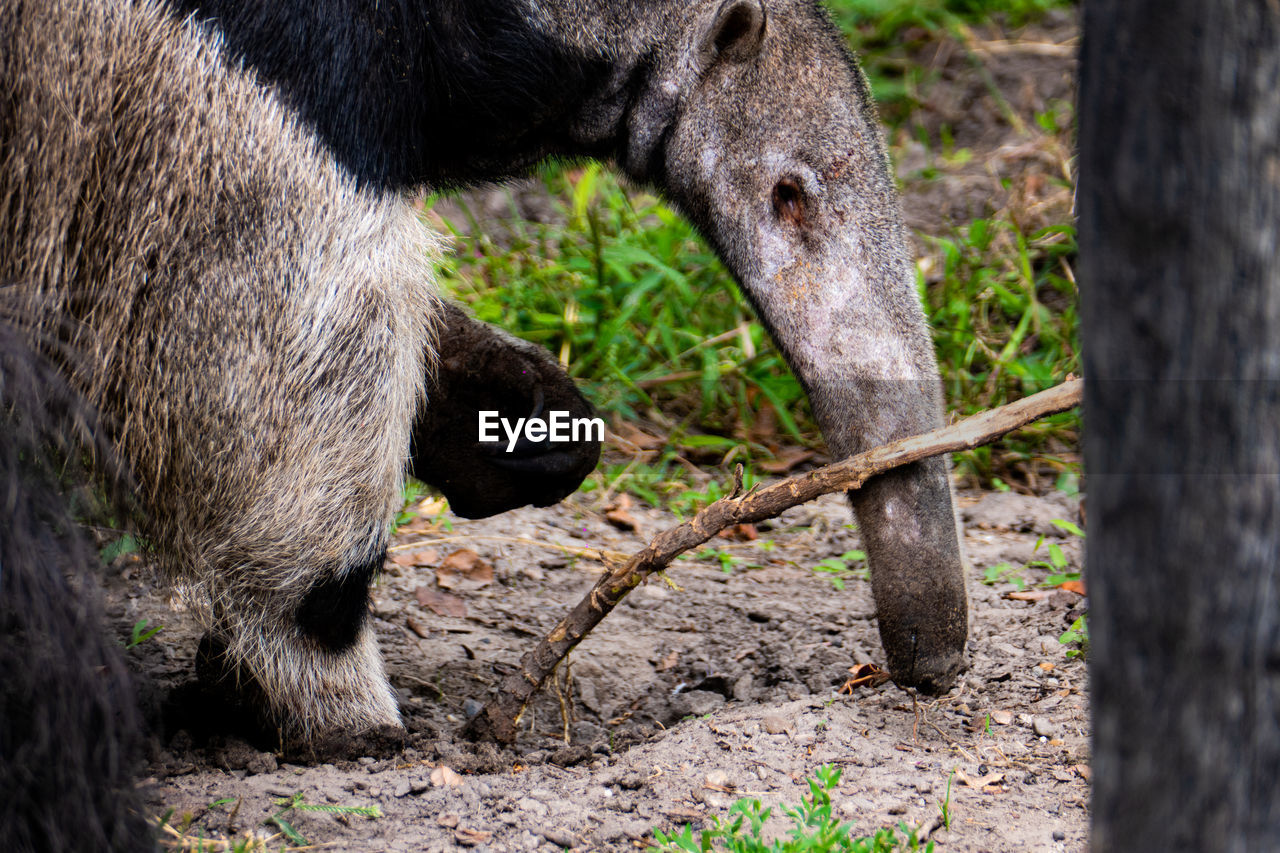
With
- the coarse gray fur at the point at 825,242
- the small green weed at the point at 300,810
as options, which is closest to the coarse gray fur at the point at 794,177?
the coarse gray fur at the point at 825,242

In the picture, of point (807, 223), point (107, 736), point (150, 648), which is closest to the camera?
point (107, 736)

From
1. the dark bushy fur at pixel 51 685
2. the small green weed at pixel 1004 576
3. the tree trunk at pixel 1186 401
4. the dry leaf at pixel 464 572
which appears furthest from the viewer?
the dry leaf at pixel 464 572

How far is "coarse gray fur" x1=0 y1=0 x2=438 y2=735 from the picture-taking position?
7.45 ft

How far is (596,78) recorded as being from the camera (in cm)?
268

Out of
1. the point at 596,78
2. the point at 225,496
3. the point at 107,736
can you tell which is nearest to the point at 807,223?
the point at 596,78

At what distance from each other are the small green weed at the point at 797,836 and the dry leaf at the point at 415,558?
5.60ft

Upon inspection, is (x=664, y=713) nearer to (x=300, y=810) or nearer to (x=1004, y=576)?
(x=300, y=810)

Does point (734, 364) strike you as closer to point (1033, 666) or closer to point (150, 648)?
point (1033, 666)

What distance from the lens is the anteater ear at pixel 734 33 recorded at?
259 cm

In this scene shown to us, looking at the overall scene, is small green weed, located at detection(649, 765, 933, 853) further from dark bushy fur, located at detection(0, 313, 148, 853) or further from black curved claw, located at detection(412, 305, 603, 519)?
black curved claw, located at detection(412, 305, 603, 519)

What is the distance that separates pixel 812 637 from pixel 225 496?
A: 1.65 m

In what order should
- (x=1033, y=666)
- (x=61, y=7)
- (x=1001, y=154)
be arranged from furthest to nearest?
1. (x=1001, y=154)
2. (x=1033, y=666)
3. (x=61, y=7)

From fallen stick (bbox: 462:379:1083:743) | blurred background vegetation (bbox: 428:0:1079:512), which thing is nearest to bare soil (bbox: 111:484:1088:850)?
fallen stick (bbox: 462:379:1083:743)

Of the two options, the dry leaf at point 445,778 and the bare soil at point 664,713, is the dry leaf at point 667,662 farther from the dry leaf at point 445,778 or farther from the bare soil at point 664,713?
the dry leaf at point 445,778
